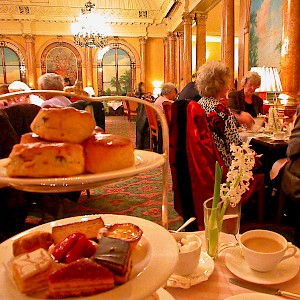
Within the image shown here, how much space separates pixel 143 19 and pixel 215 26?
131 inches

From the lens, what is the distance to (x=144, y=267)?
2.10ft

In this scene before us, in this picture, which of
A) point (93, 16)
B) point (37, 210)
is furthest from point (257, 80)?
point (93, 16)

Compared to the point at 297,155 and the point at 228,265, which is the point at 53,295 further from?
the point at 297,155

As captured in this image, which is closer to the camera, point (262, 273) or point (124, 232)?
point (124, 232)

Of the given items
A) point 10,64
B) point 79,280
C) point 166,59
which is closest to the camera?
point 79,280

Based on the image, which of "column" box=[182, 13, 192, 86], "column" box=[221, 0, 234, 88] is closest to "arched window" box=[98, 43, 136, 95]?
"column" box=[182, 13, 192, 86]

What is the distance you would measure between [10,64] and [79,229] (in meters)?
15.9

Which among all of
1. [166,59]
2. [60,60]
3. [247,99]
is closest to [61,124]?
[247,99]

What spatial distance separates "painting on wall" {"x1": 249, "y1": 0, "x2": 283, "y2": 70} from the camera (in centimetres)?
565

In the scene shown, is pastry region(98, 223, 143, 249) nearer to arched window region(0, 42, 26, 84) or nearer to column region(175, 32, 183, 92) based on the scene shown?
column region(175, 32, 183, 92)

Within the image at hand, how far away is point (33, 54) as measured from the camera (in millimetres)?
14852

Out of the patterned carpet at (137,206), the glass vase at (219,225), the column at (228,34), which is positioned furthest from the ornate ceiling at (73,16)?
the glass vase at (219,225)

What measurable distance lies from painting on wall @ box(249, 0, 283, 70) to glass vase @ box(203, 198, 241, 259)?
5.08 m

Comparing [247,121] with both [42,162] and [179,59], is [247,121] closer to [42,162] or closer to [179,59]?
[42,162]
